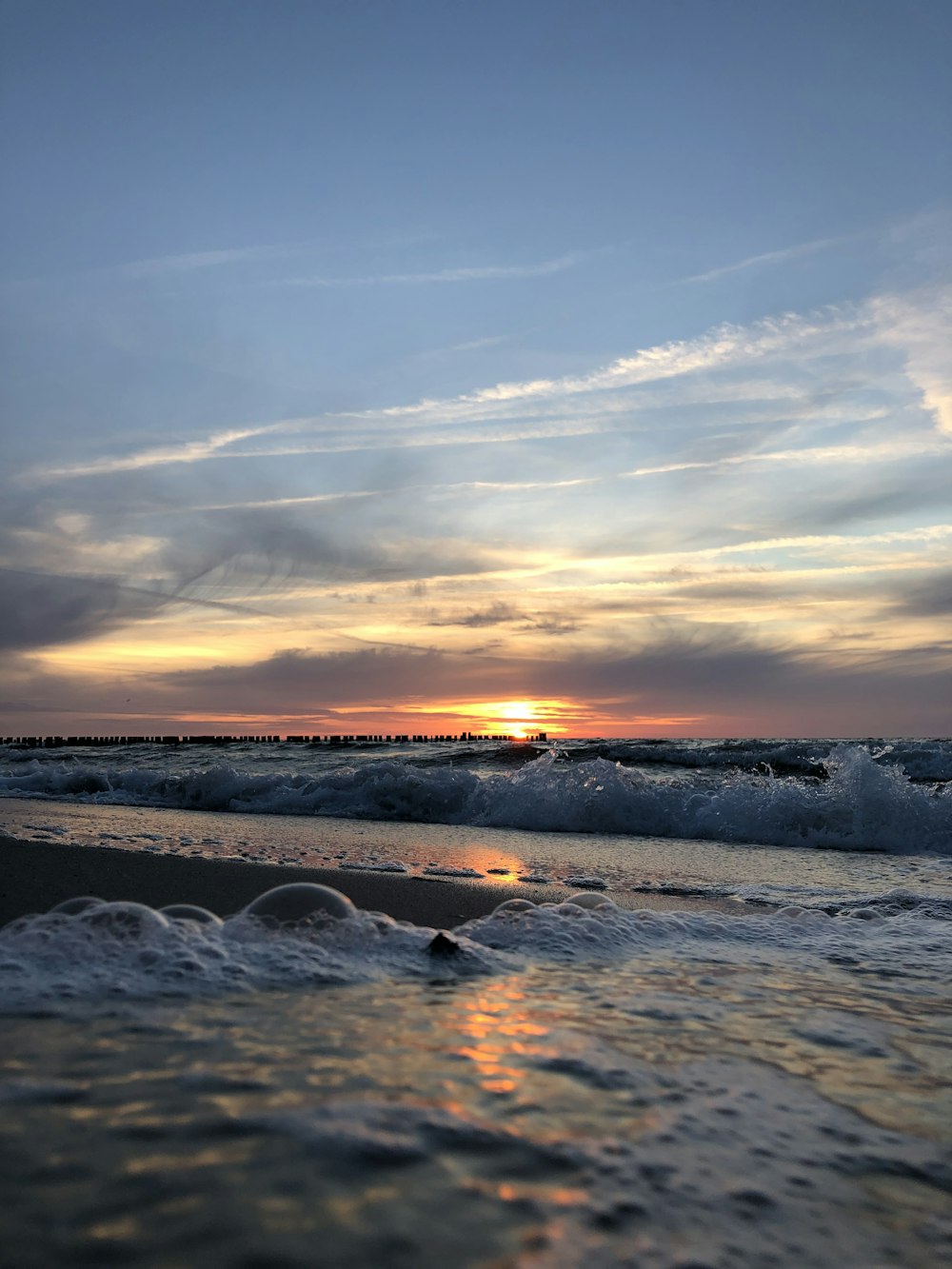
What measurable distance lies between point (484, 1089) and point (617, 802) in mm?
9045

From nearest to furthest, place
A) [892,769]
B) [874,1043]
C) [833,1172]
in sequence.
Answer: [833,1172] → [874,1043] → [892,769]

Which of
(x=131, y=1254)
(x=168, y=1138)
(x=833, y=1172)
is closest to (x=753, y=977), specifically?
(x=833, y=1172)

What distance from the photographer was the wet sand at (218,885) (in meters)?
4.60

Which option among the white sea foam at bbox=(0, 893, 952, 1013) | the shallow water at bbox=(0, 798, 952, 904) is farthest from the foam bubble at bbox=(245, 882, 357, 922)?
the shallow water at bbox=(0, 798, 952, 904)

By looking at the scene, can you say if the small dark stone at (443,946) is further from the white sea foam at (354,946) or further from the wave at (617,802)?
the wave at (617,802)

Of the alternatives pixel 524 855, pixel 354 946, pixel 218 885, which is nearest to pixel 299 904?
pixel 354 946

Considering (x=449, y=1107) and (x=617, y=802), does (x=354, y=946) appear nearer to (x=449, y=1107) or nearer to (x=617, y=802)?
(x=449, y=1107)

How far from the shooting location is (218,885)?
5215mm

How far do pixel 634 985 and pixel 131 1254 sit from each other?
7.28 ft

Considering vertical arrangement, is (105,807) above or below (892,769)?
below

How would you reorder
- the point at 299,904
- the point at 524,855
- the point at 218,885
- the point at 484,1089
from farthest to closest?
the point at 524,855 → the point at 218,885 → the point at 299,904 → the point at 484,1089

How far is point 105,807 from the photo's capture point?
1213 centimetres

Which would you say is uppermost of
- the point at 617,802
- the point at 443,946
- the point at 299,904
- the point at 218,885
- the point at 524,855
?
the point at 299,904

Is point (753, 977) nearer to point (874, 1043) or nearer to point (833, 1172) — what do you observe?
point (874, 1043)
